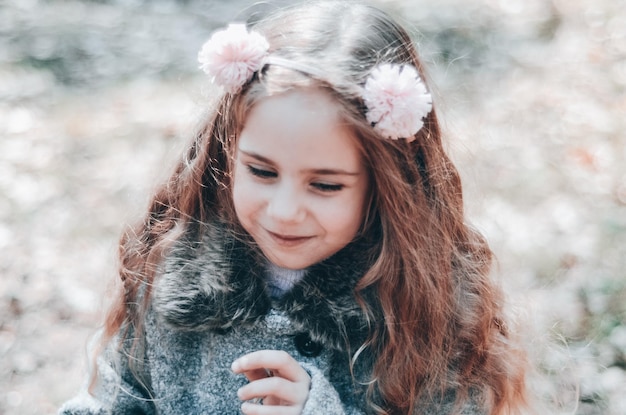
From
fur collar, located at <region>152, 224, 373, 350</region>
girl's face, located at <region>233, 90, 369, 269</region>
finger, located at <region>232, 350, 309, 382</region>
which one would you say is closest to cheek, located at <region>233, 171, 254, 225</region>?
girl's face, located at <region>233, 90, 369, 269</region>

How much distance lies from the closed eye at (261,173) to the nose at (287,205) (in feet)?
Answer: 0.12

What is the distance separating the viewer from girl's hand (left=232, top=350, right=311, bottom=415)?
1.48m

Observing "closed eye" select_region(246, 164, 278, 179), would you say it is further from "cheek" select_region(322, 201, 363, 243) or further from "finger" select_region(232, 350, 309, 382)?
"finger" select_region(232, 350, 309, 382)

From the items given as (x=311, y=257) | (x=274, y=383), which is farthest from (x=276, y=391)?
(x=311, y=257)

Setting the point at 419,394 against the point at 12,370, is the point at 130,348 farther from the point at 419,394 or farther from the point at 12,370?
the point at 12,370

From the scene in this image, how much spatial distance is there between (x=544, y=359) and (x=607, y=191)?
3.21 feet

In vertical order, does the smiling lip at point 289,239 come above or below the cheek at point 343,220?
below

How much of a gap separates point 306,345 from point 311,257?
200 mm

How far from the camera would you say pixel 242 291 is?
1.63m

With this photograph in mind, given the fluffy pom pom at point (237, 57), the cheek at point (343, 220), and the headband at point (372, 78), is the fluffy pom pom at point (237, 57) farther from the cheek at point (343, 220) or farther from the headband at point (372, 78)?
the cheek at point (343, 220)

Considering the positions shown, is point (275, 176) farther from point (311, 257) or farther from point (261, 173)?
point (311, 257)

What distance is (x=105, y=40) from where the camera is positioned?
4.60 meters

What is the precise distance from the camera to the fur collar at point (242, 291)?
63.1 inches

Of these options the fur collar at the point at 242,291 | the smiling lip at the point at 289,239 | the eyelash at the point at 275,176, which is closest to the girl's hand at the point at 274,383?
the fur collar at the point at 242,291
